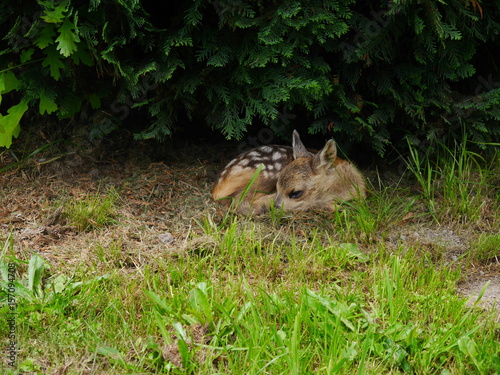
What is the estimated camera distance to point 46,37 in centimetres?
418

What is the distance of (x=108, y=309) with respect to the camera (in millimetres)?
3057

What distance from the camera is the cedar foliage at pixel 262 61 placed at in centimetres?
415

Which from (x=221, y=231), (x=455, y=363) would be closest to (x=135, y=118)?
(x=221, y=231)

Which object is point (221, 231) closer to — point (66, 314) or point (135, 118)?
point (66, 314)

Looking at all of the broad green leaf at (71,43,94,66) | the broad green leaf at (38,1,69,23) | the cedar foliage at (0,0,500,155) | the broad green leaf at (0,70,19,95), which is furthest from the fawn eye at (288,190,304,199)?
the broad green leaf at (0,70,19,95)

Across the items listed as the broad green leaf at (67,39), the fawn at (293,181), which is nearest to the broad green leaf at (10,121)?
the broad green leaf at (67,39)

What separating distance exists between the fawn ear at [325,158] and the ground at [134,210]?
2.76ft

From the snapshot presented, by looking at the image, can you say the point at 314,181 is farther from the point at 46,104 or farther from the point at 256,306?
the point at 46,104

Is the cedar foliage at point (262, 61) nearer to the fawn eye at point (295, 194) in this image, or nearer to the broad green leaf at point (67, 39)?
the broad green leaf at point (67, 39)

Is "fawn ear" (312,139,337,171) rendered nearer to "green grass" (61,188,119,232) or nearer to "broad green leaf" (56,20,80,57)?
"green grass" (61,188,119,232)

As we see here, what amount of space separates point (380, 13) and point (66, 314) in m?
3.40

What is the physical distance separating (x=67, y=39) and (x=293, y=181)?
2171 mm

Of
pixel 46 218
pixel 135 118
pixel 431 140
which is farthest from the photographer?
pixel 135 118

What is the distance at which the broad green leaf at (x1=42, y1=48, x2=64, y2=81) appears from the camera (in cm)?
430
